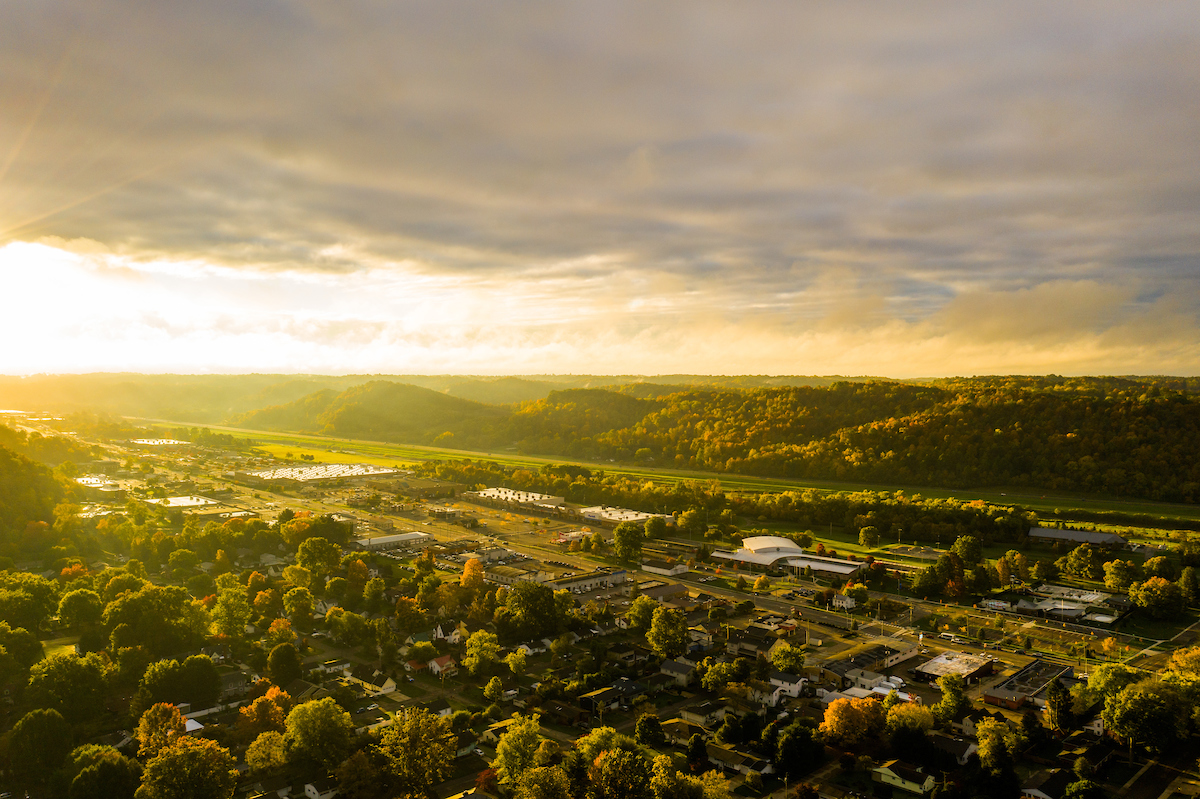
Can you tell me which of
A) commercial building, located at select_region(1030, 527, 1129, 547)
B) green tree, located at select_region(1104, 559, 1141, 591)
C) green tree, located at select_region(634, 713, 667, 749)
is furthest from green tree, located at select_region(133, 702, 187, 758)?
commercial building, located at select_region(1030, 527, 1129, 547)

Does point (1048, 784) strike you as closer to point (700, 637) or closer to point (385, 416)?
point (700, 637)

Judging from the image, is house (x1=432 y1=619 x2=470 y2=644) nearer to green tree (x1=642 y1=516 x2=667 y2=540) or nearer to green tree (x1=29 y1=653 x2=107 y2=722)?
green tree (x1=29 y1=653 x2=107 y2=722)

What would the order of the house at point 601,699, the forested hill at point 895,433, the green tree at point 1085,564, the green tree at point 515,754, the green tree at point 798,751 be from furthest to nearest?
the forested hill at point 895,433 → the green tree at point 1085,564 → the house at point 601,699 → the green tree at point 798,751 → the green tree at point 515,754

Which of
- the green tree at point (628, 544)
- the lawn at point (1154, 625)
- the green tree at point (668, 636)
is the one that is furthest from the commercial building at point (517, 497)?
the lawn at point (1154, 625)

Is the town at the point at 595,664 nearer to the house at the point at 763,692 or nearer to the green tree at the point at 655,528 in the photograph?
the house at the point at 763,692

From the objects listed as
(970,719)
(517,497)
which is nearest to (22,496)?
(517,497)

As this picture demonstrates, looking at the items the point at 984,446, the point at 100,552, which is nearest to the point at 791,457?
the point at 984,446
